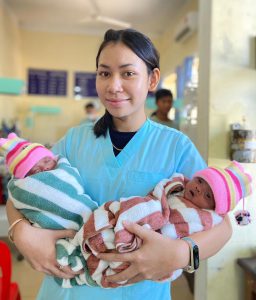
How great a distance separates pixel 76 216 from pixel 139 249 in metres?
0.18

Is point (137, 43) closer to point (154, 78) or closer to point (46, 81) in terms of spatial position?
point (154, 78)

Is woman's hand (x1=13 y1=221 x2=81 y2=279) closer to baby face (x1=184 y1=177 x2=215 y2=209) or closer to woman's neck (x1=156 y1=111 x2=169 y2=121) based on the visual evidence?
baby face (x1=184 y1=177 x2=215 y2=209)

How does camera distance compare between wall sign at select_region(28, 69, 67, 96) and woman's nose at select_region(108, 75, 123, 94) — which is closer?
woman's nose at select_region(108, 75, 123, 94)

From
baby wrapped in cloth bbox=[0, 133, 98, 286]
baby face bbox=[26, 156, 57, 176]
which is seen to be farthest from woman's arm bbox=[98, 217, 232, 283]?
baby face bbox=[26, 156, 57, 176]

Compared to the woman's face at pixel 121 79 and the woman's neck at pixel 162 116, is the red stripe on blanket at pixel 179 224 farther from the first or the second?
the woman's neck at pixel 162 116

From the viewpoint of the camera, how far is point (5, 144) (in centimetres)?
76

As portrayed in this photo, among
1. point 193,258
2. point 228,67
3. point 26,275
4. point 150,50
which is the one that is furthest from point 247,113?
point 26,275

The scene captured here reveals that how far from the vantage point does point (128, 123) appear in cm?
82

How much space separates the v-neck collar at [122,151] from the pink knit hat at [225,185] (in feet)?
0.63

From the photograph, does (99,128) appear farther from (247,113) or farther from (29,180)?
(247,113)

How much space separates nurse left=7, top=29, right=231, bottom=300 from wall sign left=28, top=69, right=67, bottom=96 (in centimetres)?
351

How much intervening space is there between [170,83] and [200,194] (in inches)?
129

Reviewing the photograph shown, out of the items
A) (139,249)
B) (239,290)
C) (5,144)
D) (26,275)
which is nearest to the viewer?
(139,249)

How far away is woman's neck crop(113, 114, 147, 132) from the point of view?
82 centimetres
